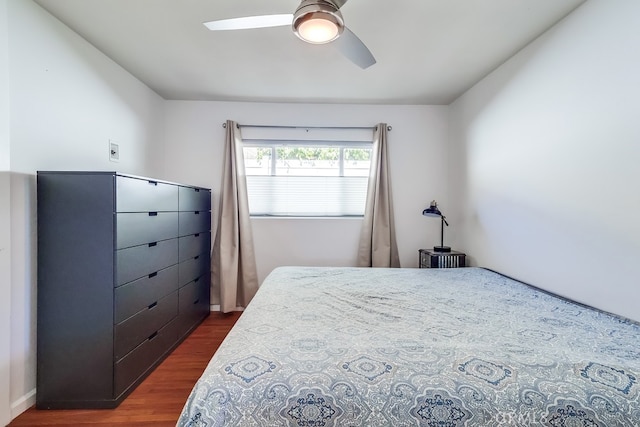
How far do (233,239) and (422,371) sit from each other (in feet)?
7.85

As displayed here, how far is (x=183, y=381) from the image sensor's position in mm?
1848

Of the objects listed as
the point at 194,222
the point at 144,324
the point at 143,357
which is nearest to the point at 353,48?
the point at 194,222

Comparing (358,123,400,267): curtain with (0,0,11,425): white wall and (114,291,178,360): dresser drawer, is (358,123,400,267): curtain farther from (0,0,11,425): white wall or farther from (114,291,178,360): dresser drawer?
(0,0,11,425): white wall

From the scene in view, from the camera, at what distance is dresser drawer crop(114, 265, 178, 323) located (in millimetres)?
1660

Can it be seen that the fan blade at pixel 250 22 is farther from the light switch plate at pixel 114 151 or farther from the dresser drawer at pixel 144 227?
the light switch plate at pixel 114 151

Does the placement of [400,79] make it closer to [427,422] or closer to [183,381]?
[427,422]

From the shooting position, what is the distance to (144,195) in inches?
73.0

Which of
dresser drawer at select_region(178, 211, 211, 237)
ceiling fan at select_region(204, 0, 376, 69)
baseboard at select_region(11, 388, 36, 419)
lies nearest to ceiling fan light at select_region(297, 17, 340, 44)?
ceiling fan at select_region(204, 0, 376, 69)

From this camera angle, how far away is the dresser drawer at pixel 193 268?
237 centimetres

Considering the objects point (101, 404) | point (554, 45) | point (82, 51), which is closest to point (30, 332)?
point (101, 404)

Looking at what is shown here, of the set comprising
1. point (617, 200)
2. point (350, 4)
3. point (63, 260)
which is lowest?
point (63, 260)

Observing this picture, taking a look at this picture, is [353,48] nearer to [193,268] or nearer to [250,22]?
[250,22]

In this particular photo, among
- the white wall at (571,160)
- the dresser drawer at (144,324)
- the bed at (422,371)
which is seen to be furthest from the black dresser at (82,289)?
the white wall at (571,160)

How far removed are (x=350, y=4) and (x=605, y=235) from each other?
→ 1.82m
